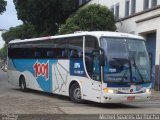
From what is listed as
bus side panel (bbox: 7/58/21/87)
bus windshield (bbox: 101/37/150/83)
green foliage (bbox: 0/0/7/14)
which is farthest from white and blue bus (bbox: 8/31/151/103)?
green foliage (bbox: 0/0/7/14)

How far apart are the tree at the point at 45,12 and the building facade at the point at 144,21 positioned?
28.5 ft

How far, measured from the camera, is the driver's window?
18.7m

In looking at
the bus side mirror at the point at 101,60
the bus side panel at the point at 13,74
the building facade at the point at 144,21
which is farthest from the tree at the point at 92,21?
the bus side mirror at the point at 101,60

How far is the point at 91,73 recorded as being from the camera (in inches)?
750

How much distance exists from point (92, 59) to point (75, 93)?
2.20m

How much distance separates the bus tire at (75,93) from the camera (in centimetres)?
2013

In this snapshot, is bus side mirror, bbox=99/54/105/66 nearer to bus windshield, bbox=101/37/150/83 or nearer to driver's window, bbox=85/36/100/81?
Answer: bus windshield, bbox=101/37/150/83

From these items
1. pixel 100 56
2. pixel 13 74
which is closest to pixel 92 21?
pixel 13 74

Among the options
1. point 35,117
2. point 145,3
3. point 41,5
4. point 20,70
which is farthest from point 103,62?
point 41,5

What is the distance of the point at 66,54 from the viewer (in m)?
21.6

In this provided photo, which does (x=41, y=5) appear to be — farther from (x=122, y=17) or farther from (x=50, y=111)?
(x=50, y=111)

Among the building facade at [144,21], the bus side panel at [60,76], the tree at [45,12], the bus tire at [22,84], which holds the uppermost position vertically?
the tree at [45,12]

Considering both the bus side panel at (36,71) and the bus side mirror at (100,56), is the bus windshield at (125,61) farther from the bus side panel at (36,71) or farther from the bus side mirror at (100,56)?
the bus side panel at (36,71)

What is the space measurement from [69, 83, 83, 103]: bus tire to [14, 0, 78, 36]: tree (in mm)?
28802
